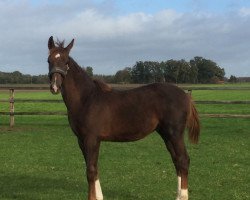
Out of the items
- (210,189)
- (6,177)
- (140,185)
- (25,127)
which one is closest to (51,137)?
(25,127)

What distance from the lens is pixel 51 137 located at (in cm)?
1382

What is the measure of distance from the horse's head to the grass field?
6.67 feet

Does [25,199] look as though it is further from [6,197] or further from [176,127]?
[176,127]

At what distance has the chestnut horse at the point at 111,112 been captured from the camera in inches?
227

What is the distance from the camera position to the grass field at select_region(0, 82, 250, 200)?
6.77 meters

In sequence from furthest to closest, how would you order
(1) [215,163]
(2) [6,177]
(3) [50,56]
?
(1) [215,163], (2) [6,177], (3) [50,56]

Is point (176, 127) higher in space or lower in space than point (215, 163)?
higher

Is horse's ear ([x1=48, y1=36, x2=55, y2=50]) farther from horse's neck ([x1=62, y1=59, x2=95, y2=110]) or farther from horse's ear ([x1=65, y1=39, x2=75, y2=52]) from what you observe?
horse's neck ([x1=62, y1=59, x2=95, y2=110])

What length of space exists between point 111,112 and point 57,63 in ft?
3.53

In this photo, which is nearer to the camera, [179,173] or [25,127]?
[179,173]

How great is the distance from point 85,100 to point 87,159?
2.87 feet

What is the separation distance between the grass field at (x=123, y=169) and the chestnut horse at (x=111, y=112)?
908 mm

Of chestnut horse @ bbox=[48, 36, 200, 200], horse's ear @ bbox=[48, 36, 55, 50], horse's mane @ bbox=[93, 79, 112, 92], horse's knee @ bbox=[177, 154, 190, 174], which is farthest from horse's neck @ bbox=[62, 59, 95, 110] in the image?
horse's knee @ bbox=[177, 154, 190, 174]

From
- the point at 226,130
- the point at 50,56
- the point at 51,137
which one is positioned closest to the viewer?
the point at 50,56
